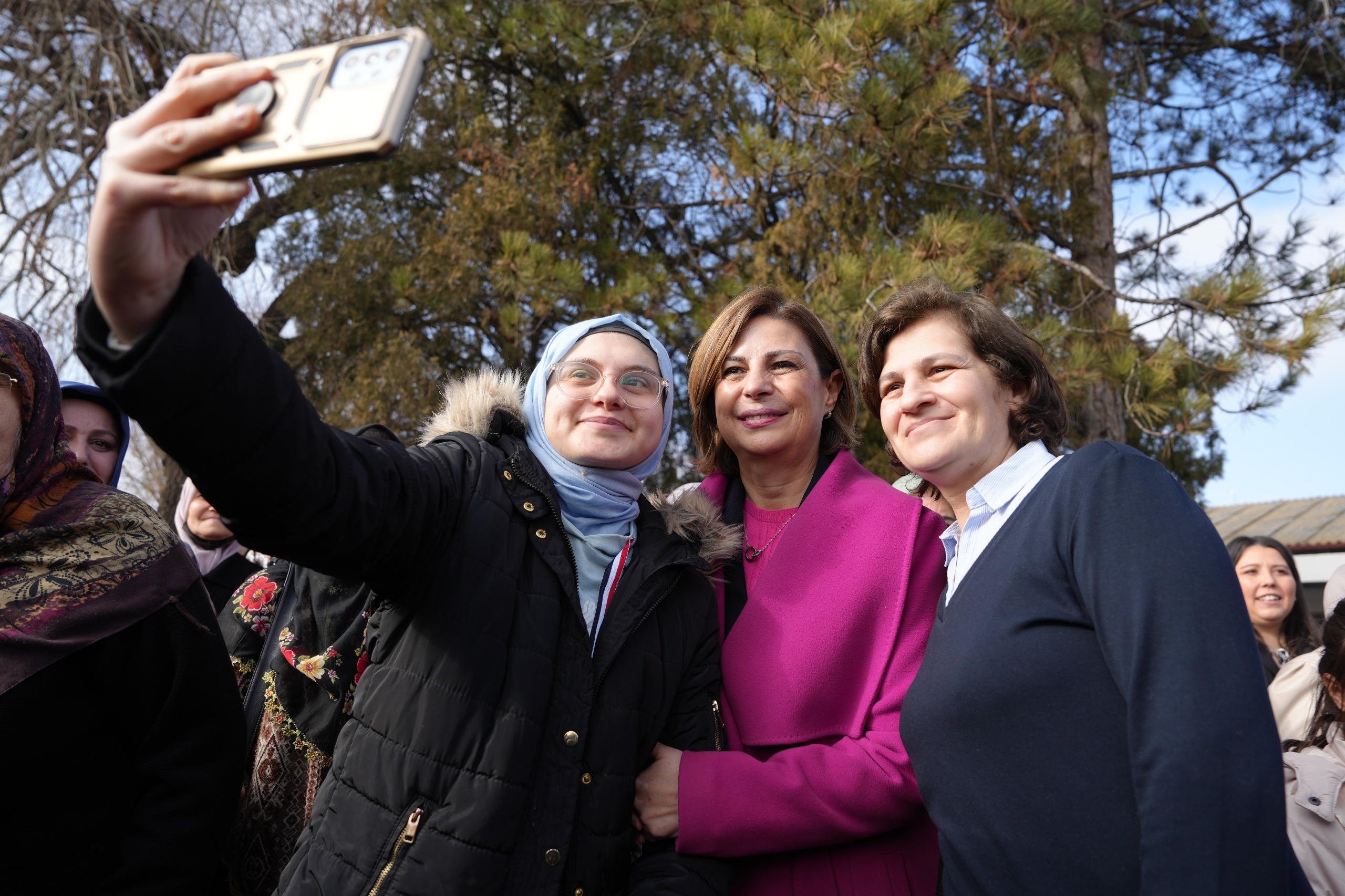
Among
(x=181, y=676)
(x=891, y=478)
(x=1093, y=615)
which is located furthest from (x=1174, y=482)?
(x=891, y=478)

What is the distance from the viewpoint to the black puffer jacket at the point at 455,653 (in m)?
1.12

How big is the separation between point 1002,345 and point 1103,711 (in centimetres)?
87

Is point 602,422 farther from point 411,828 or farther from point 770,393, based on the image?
A: point 411,828

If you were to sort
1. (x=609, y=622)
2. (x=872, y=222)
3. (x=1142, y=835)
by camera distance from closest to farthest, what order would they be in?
(x=1142, y=835) < (x=609, y=622) < (x=872, y=222)

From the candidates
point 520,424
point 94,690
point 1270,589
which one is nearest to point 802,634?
point 520,424

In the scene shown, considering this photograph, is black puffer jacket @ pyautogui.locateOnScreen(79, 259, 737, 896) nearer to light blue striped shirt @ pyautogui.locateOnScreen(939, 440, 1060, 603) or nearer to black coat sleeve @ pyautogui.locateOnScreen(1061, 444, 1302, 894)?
light blue striped shirt @ pyautogui.locateOnScreen(939, 440, 1060, 603)

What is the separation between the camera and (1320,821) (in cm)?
228

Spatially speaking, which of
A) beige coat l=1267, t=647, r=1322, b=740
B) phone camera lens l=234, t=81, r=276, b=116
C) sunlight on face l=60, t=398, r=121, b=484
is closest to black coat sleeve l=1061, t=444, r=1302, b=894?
phone camera lens l=234, t=81, r=276, b=116

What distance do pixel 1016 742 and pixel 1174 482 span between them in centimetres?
53

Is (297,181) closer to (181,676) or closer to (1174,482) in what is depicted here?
(181,676)

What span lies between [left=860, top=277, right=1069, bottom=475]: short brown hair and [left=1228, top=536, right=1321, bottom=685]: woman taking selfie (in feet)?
10.9

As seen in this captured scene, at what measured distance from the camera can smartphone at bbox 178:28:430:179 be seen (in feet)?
2.95

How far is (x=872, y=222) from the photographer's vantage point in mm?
5781

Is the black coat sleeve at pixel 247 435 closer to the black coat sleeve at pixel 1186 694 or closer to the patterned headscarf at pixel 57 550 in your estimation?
the patterned headscarf at pixel 57 550
